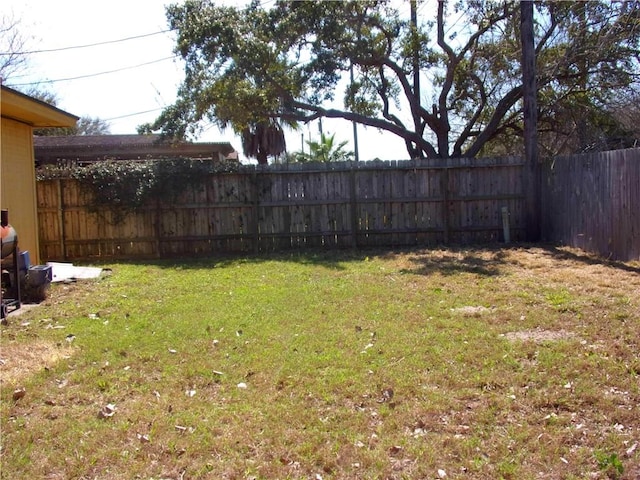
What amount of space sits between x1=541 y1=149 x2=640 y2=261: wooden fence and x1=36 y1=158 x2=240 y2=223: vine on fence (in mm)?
7453

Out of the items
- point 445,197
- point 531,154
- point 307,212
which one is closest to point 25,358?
point 307,212

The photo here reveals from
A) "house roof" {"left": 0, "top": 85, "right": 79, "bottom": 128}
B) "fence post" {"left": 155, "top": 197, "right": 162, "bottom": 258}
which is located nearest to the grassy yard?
"house roof" {"left": 0, "top": 85, "right": 79, "bottom": 128}

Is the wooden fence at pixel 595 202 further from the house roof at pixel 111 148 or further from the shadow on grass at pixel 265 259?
the house roof at pixel 111 148

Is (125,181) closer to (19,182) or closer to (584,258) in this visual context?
(19,182)

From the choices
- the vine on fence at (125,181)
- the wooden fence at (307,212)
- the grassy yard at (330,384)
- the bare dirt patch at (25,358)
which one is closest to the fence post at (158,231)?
the wooden fence at (307,212)

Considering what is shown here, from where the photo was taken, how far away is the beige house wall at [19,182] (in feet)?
29.6

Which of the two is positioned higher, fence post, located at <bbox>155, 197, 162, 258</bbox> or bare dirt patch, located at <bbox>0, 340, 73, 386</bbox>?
fence post, located at <bbox>155, 197, 162, 258</bbox>

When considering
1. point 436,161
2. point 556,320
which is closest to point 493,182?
point 436,161

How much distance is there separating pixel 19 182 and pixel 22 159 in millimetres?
397

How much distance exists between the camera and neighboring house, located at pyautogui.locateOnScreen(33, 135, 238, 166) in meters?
21.2

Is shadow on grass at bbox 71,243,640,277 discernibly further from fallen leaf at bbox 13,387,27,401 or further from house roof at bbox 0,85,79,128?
fallen leaf at bbox 13,387,27,401

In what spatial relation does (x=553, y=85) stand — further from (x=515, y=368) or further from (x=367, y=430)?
(x=367, y=430)

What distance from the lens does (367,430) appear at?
11.6 ft

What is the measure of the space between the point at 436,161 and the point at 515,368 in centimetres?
890
